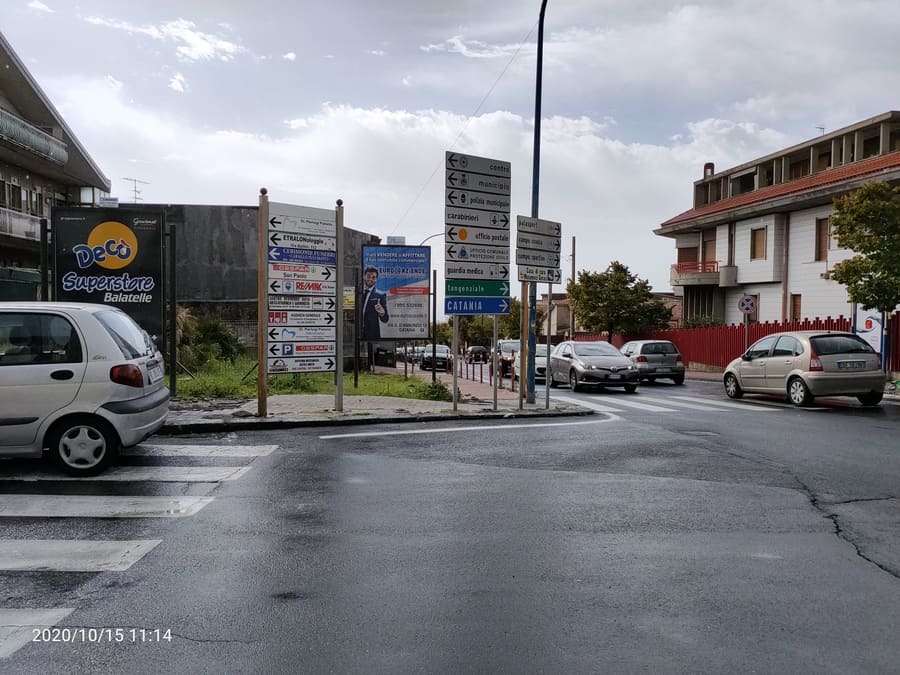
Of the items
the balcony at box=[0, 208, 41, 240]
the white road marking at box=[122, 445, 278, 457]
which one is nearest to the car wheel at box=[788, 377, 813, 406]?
the white road marking at box=[122, 445, 278, 457]

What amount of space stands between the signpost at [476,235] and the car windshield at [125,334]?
5.42 m

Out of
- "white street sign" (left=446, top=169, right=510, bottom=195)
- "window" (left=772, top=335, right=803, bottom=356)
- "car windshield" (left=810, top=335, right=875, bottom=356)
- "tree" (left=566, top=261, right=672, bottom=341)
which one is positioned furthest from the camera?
A: "tree" (left=566, top=261, right=672, bottom=341)

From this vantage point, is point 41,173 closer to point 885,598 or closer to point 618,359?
point 618,359

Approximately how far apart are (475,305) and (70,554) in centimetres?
877

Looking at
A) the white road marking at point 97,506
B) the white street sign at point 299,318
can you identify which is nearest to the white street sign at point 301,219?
the white street sign at point 299,318

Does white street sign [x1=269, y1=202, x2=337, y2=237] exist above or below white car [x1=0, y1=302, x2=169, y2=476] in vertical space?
above

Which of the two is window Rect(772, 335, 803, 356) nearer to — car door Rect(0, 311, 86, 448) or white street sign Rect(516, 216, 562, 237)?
white street sign Rect(516, 216, 562, 237)

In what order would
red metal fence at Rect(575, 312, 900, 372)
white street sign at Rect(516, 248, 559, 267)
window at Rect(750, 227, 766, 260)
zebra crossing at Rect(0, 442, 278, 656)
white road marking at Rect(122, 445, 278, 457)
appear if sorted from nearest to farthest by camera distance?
1. zebra crossing at Rect(0, 442, 278, 656)
2. white road marking at Rect(122, 445, 278, 457)
3. white street sign at Rect(516, 248, 559, 267)
4. red metal fence at Rect(575, 312, 900, 372)
5. window at Rect(750, 227, 766, 260)

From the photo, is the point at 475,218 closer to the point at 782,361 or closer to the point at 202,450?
the point at 202,450

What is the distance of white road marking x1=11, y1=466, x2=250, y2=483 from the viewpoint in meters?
6.78

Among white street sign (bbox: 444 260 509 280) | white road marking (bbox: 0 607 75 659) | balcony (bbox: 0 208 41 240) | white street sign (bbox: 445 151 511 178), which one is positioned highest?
balcony (bbox: 0 208 41 240)

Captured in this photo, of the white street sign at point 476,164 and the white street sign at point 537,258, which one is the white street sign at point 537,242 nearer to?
the white street sign at point 537,258

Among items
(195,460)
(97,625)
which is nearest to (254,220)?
(195,460)

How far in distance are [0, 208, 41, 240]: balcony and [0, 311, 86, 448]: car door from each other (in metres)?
23.0
